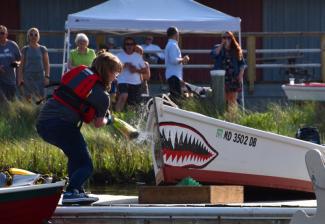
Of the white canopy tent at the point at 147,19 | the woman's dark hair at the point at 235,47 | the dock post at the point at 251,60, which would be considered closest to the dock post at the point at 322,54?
the dock post at the point at 251,60

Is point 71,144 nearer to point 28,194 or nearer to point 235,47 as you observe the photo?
point 28,194

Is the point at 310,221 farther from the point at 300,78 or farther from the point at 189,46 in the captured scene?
the point at 189,46

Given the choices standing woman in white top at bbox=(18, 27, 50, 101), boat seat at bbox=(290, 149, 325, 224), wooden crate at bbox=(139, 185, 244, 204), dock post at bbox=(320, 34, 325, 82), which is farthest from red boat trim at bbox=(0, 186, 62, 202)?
dock post at bbox=(320, 34, 325, 82)

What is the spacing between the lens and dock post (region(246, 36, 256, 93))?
76.0 feet

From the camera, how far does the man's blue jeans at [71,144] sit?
1135 centimetres

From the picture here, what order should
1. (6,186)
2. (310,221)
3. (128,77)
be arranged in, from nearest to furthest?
(310,221) < (6,186) < (128,77)

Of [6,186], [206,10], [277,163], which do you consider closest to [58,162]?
[277,163]

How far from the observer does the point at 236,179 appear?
13.0 m

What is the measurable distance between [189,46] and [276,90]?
399 cm

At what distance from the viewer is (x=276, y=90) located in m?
24.1

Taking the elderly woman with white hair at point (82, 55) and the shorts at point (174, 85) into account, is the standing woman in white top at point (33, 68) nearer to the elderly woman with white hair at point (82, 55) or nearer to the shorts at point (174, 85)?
the elderly woman with white hair at point (82, 55)

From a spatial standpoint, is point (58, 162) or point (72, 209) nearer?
point (72, 209)

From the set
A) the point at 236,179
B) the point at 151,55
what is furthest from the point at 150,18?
the point at 236,179

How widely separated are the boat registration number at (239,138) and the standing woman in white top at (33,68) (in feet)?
24.9
